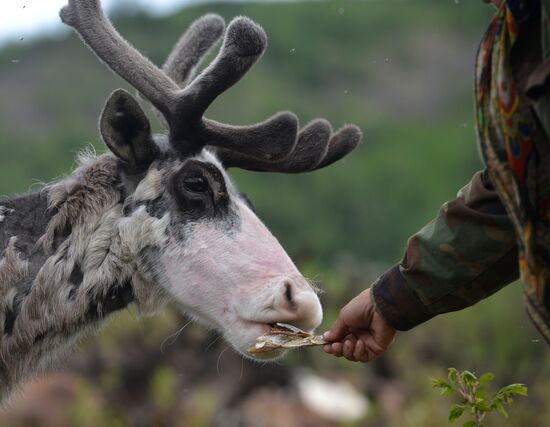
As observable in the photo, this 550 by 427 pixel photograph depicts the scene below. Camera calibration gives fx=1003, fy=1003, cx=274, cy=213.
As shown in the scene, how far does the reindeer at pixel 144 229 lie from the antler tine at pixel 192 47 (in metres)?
0.70

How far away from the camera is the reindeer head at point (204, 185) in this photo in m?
4.38

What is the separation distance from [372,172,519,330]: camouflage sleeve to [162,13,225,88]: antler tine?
2.25m

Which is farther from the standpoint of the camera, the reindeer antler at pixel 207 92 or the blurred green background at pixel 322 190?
the blurred green background at pixel 322 190

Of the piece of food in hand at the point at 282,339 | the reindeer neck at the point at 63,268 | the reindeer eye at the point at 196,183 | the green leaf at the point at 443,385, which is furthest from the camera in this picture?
the reindeer eye at the point at 196,183

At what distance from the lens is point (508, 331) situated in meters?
14.8

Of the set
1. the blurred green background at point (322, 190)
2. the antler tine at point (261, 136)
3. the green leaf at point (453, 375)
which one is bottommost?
the blurred green background at point (322, 190)

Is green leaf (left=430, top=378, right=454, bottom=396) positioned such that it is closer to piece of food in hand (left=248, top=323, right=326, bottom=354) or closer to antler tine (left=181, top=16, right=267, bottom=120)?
piece of food in hand (left=248, top=323, right=326, bottom=354)

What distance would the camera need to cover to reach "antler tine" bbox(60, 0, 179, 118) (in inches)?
184

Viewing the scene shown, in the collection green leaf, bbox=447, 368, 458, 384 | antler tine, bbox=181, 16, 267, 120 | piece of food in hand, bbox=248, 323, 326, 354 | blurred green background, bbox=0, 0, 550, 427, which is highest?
antler tine, bbox=181, 16, 267, 120

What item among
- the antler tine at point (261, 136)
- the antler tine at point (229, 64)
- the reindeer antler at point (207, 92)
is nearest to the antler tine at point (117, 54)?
the reindeer antler at point (207, 92)

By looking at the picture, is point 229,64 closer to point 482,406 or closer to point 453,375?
point 453,375

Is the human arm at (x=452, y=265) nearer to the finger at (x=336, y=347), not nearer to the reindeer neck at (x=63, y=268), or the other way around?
the finger at (x=336, y=347)

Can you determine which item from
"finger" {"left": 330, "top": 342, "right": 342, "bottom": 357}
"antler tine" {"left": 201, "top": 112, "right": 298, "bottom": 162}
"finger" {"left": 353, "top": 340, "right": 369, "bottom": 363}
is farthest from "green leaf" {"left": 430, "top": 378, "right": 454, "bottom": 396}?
"antler tine" {"left": 201, "top": 112, "right": 298, "bottom": 162}

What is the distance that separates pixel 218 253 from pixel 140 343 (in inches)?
329
